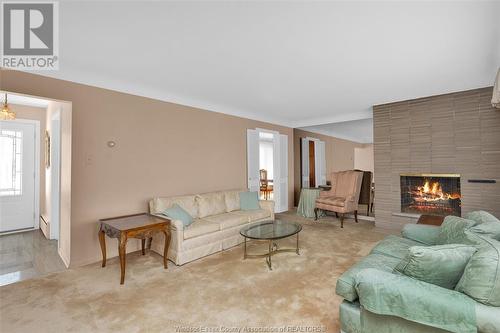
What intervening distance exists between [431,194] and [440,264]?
3788mm

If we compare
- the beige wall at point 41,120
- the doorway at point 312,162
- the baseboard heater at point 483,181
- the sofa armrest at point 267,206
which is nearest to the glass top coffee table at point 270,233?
the sofa armrest at point 267,206

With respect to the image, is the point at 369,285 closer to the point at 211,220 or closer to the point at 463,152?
the point at 211,220

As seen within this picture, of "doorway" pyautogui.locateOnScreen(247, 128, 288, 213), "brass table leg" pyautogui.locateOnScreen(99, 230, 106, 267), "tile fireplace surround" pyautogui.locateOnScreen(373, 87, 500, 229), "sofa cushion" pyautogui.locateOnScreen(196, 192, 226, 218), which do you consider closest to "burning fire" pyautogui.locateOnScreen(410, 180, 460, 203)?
"tile fireplace surround" pyautogui.locateOnScreen(373, 87, 500, 229)

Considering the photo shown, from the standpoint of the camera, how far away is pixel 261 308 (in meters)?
2.19

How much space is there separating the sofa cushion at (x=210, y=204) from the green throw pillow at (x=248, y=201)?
41 cm

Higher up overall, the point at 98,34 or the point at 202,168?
the point at 98,34

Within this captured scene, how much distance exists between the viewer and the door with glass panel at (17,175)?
14.5 feet

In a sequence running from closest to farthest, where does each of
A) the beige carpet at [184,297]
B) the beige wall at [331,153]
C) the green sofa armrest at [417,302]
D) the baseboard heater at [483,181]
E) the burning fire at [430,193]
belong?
1. the green sofa armrest at [417,302]
2. the beige carpet at [184,297]
3. the baseboard heater at [483,181]
4. the burning fire at [430,193]
5. the beige wall at [331,153]

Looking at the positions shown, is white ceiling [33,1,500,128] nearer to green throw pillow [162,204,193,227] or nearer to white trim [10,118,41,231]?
green throw pillow [162,204,193,227]

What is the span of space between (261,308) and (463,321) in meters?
1.48

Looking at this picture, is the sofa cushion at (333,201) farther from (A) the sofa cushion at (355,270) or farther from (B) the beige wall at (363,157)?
(B) the beige wall at (363,157)

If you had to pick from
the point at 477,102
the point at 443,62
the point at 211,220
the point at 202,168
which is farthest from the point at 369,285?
the point at 477,102

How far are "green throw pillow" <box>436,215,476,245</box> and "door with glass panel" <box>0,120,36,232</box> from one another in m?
6.67

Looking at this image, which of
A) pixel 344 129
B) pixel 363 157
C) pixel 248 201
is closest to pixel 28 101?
pixel 248 201
